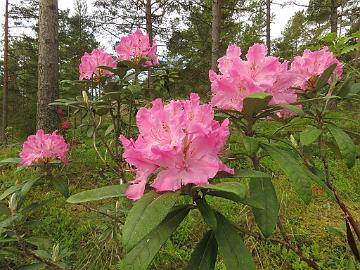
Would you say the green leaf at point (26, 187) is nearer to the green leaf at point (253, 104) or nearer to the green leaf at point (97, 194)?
the green leaf at point (97, 194)

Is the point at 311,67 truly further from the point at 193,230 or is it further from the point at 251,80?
the point at 193,230

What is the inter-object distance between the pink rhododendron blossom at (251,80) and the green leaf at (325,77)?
15 cm

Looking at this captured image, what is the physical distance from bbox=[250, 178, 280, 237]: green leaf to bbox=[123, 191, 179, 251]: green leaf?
0.27 meters

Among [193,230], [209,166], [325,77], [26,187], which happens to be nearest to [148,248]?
[209,166]

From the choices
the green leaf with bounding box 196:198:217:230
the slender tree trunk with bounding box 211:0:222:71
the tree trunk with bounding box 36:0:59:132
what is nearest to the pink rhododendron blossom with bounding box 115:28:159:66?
the green leaf with bounding box 196:198:217:230

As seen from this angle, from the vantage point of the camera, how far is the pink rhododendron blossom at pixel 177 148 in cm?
89

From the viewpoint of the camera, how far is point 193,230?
3428 mm

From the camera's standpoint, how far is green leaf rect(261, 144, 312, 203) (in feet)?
3.16

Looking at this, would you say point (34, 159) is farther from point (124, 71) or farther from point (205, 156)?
point (205, 156)

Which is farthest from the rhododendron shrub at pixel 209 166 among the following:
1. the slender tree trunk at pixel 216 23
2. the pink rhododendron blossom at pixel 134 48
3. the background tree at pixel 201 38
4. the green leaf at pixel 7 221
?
the background tree at pixel 201 38

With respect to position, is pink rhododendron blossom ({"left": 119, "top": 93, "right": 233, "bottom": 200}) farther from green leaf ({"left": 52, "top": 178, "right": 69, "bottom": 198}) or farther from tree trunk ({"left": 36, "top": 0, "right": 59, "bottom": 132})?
tree trunk ({"left": 36, "top": 0, "right": 59, "bottom": 132})

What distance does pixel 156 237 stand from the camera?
0.92 meters

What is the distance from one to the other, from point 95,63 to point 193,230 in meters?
1.88

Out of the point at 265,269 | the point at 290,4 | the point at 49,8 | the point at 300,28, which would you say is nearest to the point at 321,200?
the point at 265,269
